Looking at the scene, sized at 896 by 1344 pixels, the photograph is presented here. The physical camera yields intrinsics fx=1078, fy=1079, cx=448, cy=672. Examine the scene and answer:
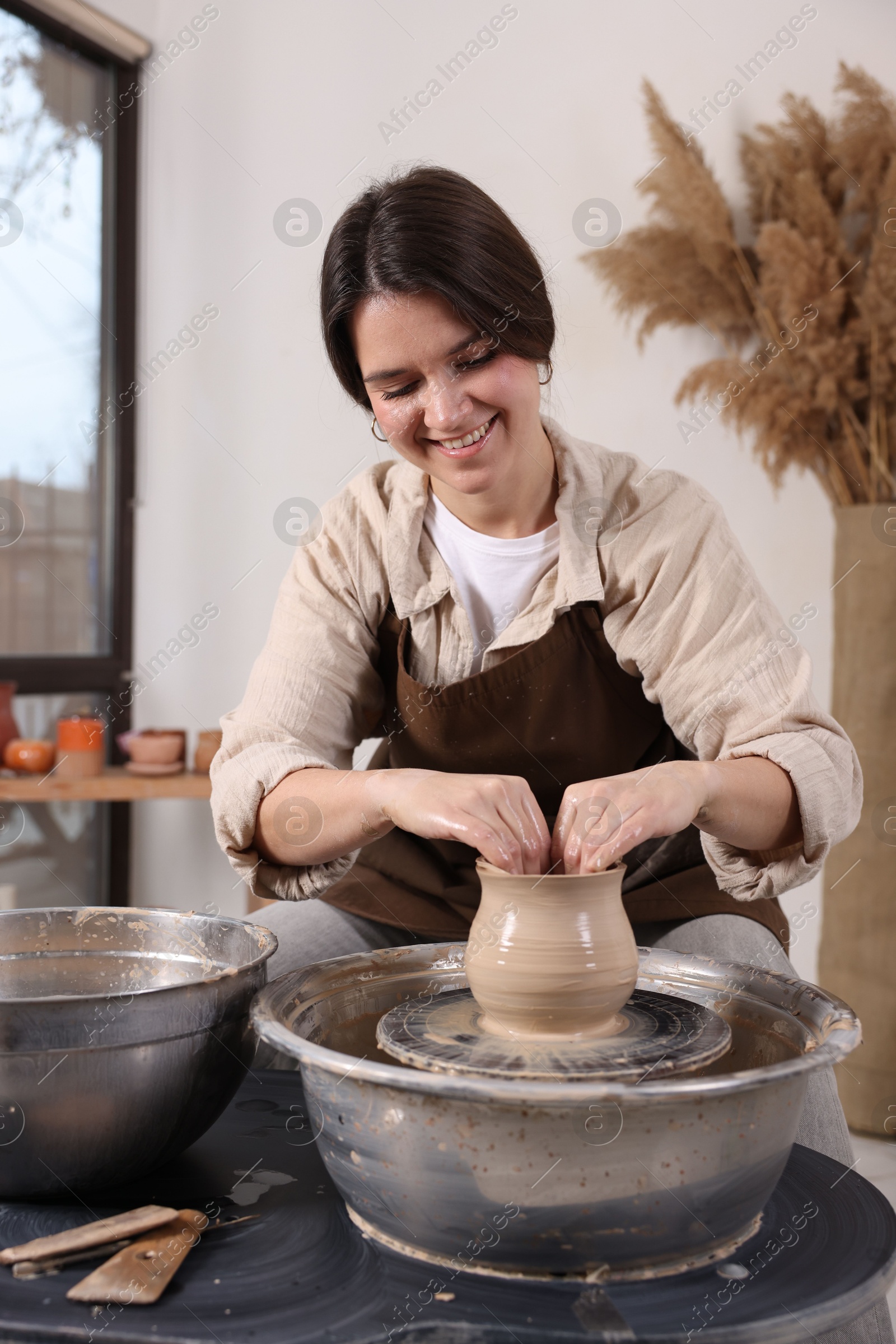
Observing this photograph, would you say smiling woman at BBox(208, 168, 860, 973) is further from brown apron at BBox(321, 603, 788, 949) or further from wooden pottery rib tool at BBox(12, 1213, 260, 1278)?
wooden pottery rib tool at BBox(12, 1213, 260, 1278)

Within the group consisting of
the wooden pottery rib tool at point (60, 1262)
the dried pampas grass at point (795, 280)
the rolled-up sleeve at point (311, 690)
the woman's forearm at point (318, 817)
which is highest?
the dried pampas grass at point (795, 280)

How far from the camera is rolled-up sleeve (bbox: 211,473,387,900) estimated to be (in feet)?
3.97

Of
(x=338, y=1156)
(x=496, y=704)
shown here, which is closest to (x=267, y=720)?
(x=496, y=704)

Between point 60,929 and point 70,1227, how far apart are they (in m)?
0.33

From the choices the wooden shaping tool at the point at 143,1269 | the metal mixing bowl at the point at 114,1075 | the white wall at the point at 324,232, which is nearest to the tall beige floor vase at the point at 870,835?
the white wall at the point at 324,232

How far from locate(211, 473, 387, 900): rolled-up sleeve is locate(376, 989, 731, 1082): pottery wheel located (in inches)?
13.9

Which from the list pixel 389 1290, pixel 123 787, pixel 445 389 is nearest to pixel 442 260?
pixel 445 389

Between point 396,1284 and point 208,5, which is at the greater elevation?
point 208,5

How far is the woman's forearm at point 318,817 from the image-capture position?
1.10 m

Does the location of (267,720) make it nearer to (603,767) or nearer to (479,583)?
(479,583)

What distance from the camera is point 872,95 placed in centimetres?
204

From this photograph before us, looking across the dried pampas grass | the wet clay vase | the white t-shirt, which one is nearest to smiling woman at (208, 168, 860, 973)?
the white t-shirt

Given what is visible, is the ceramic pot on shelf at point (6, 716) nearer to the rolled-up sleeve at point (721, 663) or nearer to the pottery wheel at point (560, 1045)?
the rolled-up sleeve at point (721, 663)

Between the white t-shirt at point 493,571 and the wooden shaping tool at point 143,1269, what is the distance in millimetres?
750
